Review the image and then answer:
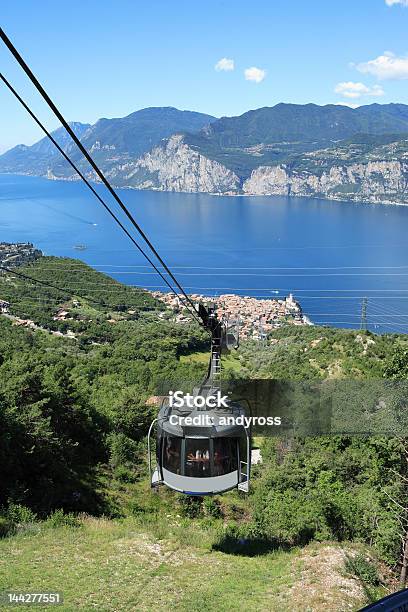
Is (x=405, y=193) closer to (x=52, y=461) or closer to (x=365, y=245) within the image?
(x=365, y=245)

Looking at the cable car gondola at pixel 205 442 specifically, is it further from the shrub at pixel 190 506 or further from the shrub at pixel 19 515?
the shrub at pixel 190 506

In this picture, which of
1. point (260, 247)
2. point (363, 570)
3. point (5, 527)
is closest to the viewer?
point (363, 570)

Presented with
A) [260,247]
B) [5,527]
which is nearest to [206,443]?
[5,527]

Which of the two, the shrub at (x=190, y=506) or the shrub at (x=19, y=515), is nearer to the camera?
the shrub at (x=19, y=515)

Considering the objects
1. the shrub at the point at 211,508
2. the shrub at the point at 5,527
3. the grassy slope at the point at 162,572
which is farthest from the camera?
the shrub at the point at 211,508

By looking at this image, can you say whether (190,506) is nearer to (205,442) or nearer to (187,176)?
(205,442)

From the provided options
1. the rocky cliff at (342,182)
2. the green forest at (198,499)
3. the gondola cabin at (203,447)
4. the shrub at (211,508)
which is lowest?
the shrub at (211,508)

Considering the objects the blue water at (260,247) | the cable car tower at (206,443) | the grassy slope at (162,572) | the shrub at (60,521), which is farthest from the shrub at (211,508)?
the blue water at (260,247)
